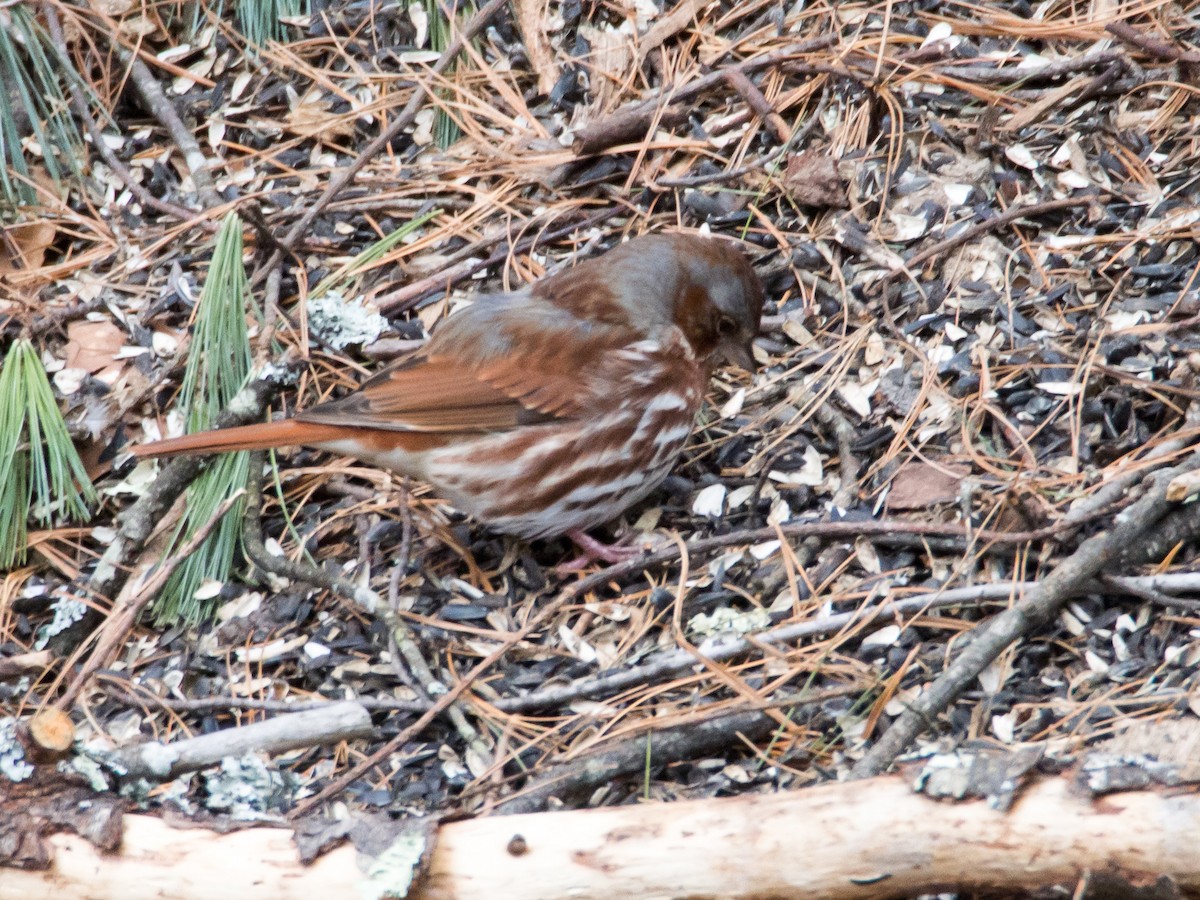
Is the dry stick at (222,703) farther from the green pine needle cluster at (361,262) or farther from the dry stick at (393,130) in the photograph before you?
the dry stick at (393,130)

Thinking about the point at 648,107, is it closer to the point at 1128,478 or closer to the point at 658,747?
the point at 1128,478

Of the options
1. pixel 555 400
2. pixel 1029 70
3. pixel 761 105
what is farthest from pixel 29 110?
pixel 1029 70

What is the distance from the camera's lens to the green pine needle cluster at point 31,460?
14.2 ft

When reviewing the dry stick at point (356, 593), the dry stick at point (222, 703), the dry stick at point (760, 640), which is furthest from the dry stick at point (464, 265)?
the dry stick at point (760, 640)

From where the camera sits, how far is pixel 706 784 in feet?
11.4

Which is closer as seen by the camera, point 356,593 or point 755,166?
point 356,593

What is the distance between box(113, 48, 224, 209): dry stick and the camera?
16.9 ft

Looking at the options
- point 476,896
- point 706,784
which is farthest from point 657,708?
point 476,896

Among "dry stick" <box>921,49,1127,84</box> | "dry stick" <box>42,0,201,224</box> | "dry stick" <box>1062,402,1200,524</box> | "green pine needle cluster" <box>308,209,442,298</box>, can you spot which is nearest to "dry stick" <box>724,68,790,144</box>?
"dry stick" <box>921,49,1127,84</box>

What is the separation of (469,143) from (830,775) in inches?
114

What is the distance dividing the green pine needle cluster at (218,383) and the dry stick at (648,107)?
4.28 feet

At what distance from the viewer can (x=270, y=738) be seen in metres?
3.49

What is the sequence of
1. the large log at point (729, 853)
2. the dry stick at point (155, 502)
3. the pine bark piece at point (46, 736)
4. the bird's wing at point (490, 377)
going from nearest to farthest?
the large log at point (729, 853) → the pine bark piece at point (46, 736) → the bird's wing at point (490, 377) → the dry stick at point (155, 502)

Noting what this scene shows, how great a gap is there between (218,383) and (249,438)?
2.13 ft
